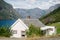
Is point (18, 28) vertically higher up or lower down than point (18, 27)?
lower down

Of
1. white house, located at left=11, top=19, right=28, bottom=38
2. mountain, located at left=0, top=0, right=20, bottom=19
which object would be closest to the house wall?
white house, located at left=11, top=19, right=28, bottom=38

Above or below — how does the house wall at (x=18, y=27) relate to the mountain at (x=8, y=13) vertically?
below

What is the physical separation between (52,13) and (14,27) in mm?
69995

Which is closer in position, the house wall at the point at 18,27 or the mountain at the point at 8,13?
the house wall at the point at 18,27

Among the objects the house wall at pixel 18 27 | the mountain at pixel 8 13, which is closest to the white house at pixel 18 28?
the house wall at pixel 18 27

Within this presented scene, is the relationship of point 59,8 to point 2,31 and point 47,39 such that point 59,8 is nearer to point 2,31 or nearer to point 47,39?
point 2,31

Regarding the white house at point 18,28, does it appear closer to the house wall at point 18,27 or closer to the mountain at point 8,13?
the house wall at point 18,27

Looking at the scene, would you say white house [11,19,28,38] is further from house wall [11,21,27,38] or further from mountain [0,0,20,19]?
mountain [0,0,20,19]

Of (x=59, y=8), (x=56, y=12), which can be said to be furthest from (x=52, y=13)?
(x=59, y=8)

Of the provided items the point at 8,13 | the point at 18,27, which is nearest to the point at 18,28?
the point at 18,27

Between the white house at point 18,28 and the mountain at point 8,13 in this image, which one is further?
the mountain at point 8,13

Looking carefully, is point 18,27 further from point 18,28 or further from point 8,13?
point 8,13

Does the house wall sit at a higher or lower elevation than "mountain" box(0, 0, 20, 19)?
A: lower

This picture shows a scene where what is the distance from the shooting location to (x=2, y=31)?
2555 centimetres
